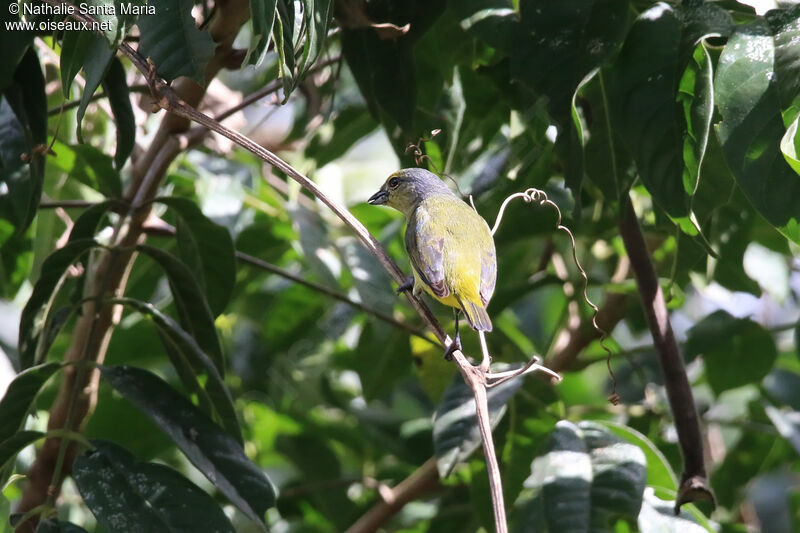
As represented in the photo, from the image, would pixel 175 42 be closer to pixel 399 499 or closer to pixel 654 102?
pixel 654 102

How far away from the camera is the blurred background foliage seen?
1626mm

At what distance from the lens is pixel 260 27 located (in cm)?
130

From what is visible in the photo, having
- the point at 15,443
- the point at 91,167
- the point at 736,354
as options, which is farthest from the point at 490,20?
the point at 736,354

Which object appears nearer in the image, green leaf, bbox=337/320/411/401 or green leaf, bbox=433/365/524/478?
green leaf, bbox=433/365/524/478

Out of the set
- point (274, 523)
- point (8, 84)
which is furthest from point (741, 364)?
point (8, 84)

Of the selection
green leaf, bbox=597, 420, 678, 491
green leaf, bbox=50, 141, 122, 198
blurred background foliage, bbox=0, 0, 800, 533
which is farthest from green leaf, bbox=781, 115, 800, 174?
green leaf, bbox=50, 141, 122, 198

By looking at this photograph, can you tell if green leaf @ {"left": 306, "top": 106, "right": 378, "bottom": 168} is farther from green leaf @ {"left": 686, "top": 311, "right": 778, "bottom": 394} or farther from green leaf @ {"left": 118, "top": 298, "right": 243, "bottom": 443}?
green leaf @ {"left": 686, "top": 311, "right": 778, "bottom": 394}

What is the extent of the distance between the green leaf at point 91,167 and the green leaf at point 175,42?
68 cm

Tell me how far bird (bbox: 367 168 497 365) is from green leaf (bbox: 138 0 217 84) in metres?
0.56

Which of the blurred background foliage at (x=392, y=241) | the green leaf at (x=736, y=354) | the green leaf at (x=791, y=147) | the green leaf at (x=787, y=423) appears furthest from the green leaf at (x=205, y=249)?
the green leaf at (x=787, y=423)

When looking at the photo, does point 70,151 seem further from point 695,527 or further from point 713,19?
point 695,527

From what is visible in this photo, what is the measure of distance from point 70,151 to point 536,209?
1150mm

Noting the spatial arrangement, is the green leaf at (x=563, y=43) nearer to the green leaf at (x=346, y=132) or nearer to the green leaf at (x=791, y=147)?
the green leaf at (x=791, y=147)

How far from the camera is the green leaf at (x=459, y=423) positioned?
196cm
